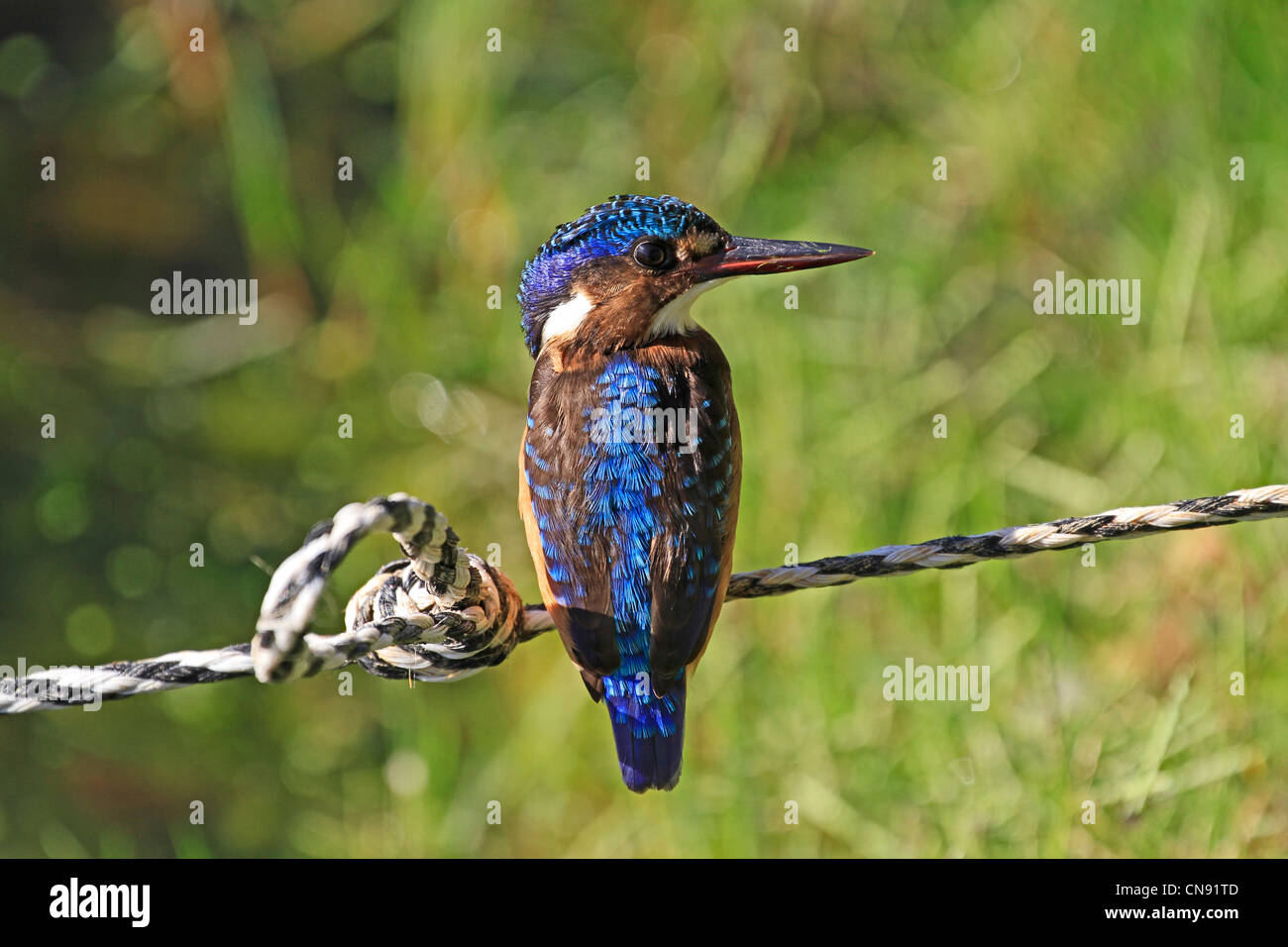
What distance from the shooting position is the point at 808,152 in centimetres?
506

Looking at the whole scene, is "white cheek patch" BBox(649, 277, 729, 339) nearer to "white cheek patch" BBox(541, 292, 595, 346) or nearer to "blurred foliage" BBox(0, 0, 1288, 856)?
"white cheek patch" BBox(541, 292, 595, 346)

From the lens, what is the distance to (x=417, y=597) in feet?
7.42

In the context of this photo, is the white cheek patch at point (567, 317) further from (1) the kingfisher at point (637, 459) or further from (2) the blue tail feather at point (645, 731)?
(2) the blue tail feather at point (645, 731)

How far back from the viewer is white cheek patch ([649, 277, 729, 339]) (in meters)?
3.09

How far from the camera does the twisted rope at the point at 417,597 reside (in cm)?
166

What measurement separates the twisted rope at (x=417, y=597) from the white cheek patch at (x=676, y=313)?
70 cm

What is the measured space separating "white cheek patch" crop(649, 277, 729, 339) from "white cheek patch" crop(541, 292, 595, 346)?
151 millimetres

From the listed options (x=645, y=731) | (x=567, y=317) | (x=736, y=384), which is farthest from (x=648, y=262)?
(x=736, y=384)

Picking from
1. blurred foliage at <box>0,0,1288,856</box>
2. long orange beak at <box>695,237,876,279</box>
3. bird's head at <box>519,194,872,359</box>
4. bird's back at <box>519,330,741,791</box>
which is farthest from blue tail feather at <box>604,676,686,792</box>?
blurred foliage at <box>0,0,1288,856</box>

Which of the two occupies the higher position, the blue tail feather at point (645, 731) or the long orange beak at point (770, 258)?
Result: the long orange beak at point (770, 258)

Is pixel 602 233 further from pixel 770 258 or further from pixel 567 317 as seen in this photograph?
pixel 770 258

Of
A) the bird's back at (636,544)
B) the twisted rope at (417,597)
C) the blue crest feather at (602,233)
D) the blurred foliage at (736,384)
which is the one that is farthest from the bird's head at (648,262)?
the blurred foliage at (736,384)

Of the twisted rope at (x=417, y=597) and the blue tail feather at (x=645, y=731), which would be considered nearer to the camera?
the twisted rope at (x=417, y=597)

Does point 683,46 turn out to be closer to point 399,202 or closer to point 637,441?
point 399,202
